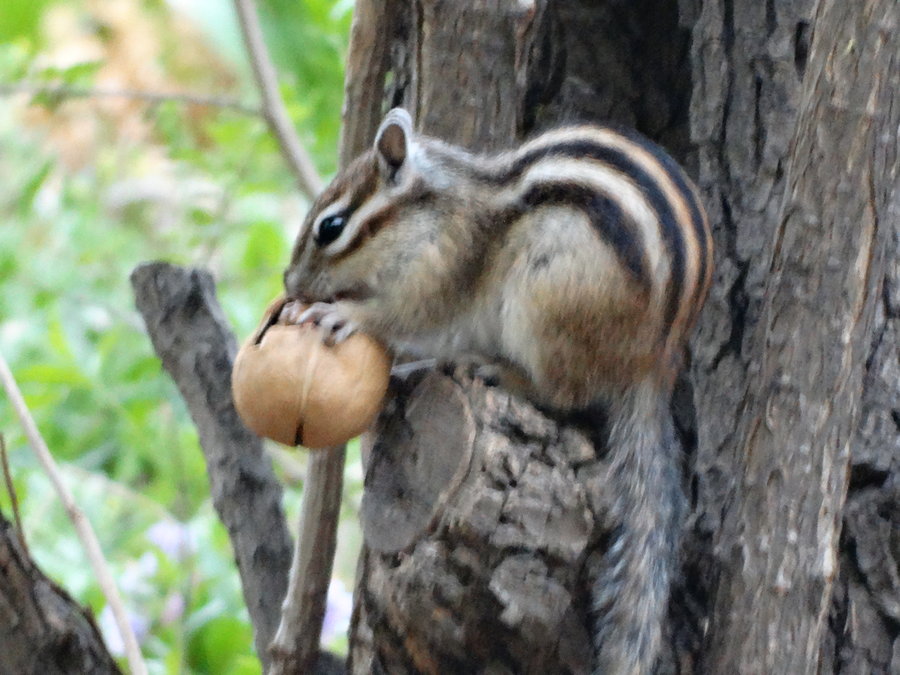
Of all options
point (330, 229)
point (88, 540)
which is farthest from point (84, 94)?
point (88, 540)

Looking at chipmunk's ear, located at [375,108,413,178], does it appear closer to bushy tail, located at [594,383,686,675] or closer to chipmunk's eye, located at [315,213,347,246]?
chipmunk's eye, located at [315,213,347,246]

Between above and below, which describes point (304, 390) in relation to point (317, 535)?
above

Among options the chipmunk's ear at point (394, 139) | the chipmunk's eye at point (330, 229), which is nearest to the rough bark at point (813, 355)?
the chipmunk's ear at point (394, 139)

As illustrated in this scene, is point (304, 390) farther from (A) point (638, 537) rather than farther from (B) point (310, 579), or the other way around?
(A) point (638, 537)

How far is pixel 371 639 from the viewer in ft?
3.63

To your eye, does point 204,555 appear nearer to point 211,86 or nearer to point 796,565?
point 796,565

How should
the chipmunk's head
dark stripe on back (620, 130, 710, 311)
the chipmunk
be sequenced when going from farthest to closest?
the chipmunk's head → dark stripe on back (620, 130, 710, 311) → the chipmunk

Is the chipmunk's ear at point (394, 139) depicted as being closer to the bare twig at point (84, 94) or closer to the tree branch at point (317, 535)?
the tree branch at point (317, 535)

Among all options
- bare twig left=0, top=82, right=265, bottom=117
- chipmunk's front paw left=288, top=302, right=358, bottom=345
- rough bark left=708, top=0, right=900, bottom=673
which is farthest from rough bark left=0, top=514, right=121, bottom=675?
bare twig left=0, top=82, right=265, bottom=117

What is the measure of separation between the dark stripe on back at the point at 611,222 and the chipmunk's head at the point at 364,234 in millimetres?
247

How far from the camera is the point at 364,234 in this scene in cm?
166

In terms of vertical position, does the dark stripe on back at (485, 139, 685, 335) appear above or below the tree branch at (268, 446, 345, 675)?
above

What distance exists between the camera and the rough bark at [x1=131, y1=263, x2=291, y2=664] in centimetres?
144

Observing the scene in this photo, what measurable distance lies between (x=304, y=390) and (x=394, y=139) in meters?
0.48
